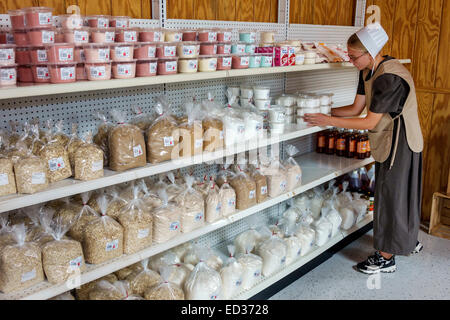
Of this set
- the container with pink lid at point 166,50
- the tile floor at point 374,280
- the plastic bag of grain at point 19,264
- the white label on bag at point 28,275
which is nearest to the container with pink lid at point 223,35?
the container with pink lid at point 166,50

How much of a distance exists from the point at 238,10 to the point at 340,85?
1677 mm

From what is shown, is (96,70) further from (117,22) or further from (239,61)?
(239,61)

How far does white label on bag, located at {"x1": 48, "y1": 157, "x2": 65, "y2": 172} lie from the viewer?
6.33 ft

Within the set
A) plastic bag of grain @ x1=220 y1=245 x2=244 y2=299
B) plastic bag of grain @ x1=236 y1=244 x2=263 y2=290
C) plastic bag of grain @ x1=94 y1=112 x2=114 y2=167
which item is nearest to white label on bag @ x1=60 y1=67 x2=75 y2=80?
plastic bag of grain @ x1=94 y1=112 x2=114 y2=167

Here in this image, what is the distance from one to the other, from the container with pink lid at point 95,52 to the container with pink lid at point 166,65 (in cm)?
34

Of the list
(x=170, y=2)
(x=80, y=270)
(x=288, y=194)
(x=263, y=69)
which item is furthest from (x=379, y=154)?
(x=80, y=270)

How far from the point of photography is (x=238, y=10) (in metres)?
3.32

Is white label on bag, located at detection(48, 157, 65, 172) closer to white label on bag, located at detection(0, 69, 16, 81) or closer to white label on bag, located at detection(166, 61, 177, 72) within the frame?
white label on bag, located at detection(0, 69, 16, 81)

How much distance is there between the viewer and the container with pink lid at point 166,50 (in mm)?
2131

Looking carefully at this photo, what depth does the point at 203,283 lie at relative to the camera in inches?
97.7

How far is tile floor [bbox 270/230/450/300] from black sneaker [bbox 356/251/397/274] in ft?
0.14

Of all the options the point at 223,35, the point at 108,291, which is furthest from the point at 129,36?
the point at 108,291
